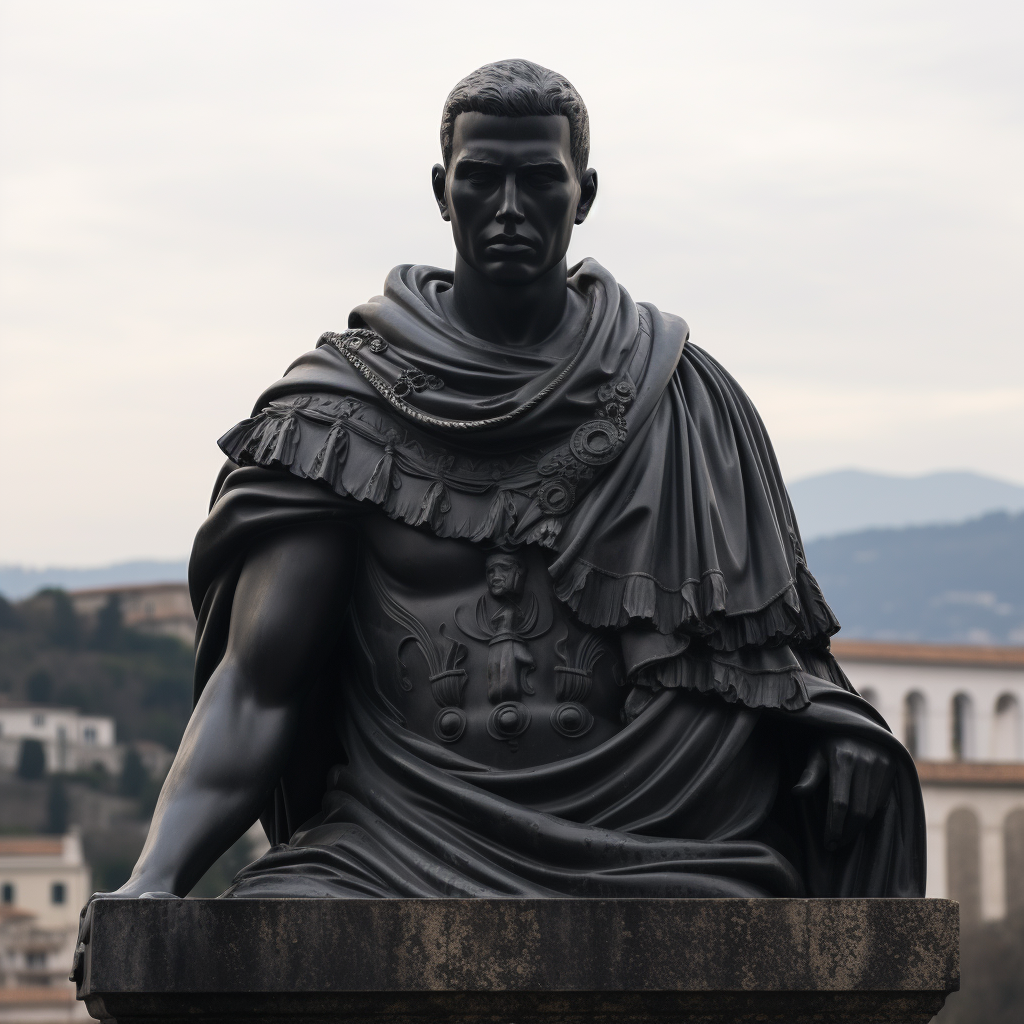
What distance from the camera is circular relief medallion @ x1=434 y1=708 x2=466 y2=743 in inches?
235

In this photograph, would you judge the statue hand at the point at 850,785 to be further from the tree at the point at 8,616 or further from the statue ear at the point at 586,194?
the tree at the point at 8,616

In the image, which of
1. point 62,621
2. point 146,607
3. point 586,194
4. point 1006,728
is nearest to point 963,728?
point 1006,728

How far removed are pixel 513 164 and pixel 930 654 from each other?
66.2 metres

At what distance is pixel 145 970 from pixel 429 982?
0.70m

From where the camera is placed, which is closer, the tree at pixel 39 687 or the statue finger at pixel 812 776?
the statue finger at pixel 812 776

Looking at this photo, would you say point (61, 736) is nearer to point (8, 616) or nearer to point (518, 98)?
point (8, 616)

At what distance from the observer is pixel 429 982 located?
5414 mm

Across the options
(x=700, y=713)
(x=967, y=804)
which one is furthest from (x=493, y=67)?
(x=967, y=804)

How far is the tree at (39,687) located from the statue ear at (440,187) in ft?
330

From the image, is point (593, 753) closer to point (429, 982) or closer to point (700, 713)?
point (700, 713)

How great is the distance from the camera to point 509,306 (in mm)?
6332

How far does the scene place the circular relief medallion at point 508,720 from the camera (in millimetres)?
5922

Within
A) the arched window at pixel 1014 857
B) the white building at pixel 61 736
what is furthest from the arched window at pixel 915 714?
the white building at pixel 61 736

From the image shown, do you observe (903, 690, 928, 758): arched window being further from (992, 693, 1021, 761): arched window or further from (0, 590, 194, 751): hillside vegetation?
(0, 590, 194, 751): hillside vegetation
